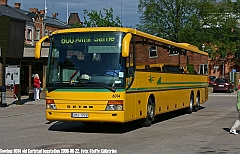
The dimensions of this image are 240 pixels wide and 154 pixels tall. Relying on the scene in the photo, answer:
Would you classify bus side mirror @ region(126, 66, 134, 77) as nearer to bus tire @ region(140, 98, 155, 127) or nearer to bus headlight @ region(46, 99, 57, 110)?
bus tire @ region(140, 98, 155, 127)

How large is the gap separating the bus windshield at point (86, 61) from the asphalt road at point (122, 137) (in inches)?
60.9

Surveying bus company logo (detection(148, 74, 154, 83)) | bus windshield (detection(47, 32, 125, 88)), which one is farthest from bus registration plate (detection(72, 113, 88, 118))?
bus company logo (detection(148, 74, 154, 83))

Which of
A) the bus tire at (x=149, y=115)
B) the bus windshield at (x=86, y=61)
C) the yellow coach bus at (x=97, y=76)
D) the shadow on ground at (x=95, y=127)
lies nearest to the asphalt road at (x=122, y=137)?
the shadow on ground at (x=95, y=127)

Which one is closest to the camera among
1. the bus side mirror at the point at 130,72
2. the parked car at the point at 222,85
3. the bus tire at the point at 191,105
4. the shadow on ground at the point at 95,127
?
the bus side mirror at the point at 130,72

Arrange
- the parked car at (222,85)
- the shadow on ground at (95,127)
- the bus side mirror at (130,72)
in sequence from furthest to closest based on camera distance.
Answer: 1. the parked car at (222,85)
2. the shadow on ground at (95,127)
3. the bus side mirror at (130,72)

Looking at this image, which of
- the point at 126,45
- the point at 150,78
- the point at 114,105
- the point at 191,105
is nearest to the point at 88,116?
the point at 114,105

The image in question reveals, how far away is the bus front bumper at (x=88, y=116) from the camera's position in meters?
13.7

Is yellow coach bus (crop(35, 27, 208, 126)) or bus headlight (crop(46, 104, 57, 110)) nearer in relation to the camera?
yellow coach bus (crop(35, 27, 208, 126))

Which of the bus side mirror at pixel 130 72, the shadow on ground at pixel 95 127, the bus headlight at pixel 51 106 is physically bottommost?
the shadow on ground at pixel 95 127

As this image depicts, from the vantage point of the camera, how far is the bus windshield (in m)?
13.8

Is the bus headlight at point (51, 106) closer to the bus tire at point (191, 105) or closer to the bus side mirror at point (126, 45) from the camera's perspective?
the bus side mirror at point (126, 45)

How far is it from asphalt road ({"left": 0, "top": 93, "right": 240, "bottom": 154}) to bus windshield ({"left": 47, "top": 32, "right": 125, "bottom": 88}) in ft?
5.07

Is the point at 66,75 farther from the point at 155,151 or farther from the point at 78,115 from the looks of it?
the point at 155,151

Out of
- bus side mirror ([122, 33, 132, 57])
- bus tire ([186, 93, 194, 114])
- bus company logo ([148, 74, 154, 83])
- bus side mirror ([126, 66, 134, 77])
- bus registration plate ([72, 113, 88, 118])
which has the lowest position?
bus tire ([186, 93, 194, 114])
